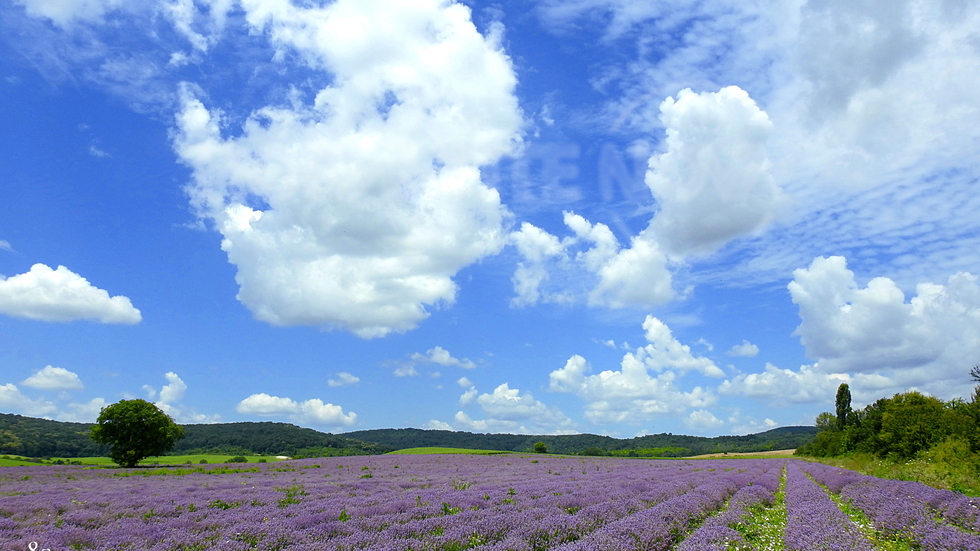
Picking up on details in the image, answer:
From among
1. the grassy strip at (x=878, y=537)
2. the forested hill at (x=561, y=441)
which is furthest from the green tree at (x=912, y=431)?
the forested hill at (x=561, y=441)

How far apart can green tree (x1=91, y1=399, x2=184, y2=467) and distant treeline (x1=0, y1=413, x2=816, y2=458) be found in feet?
21.3

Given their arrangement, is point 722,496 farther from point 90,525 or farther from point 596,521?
point 90,525

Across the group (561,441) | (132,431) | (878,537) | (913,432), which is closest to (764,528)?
(878,537)

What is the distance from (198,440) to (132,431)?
161ft

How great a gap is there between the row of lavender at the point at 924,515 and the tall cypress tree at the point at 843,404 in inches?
3547

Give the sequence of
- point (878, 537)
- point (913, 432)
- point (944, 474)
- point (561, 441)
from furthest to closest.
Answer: point (561, 441) < point (913, 432) < point (944, 474) < point (878, 537)

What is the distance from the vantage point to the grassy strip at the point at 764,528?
11.2 metres

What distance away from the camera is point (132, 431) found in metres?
50.2

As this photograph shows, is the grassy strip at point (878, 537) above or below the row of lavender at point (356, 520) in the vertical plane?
below

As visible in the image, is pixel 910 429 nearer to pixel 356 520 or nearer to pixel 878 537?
pixel 878 537

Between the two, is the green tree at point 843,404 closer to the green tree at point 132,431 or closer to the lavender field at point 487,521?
the lavender field at point 487,521

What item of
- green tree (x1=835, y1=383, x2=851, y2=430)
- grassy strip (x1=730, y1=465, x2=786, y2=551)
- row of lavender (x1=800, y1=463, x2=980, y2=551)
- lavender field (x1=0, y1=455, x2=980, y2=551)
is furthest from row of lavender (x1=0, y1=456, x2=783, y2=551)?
green tree (x1=835, y1=383, x2=851, y2=430)

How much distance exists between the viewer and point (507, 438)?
15788 centimetres

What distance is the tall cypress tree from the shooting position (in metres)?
92.5
